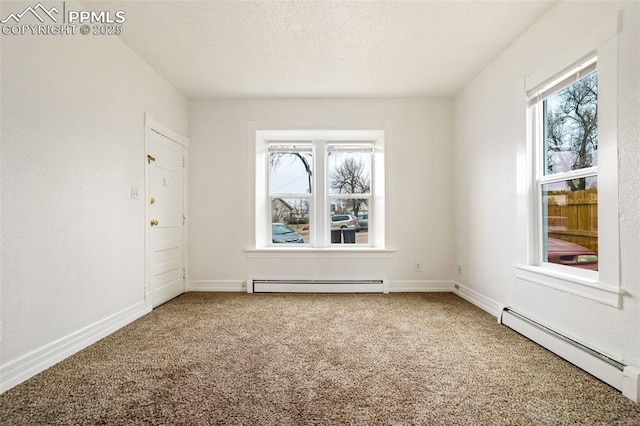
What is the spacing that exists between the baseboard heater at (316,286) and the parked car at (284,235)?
0.62m

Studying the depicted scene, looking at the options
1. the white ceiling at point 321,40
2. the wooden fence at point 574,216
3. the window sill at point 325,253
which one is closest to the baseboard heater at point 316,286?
the window sill at point 325,253

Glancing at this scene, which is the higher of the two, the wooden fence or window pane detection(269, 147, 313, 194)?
window pane detection(269, 147, 313, 194)

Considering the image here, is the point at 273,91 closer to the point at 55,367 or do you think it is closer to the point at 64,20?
the point at 64,20

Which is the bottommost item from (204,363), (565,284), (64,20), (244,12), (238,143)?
(204,363)

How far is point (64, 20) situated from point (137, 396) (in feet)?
8.20

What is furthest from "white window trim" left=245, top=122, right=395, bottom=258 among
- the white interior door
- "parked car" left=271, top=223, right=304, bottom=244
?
the white interior door

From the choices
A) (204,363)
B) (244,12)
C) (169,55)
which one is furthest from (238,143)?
(204,363)

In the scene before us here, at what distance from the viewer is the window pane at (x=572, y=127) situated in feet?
6.75

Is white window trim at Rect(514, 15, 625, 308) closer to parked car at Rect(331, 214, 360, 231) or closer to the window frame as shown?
the window frame

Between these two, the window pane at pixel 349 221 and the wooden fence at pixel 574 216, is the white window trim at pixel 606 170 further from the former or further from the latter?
the window pane at pixel 349 221

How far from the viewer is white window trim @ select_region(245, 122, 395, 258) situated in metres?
4.03

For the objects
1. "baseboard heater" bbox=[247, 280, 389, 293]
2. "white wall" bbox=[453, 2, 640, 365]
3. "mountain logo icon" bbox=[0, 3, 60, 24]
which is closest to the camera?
"white wall" bbox=[453, 2, 640, 365]

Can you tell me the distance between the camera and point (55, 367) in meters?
2.01

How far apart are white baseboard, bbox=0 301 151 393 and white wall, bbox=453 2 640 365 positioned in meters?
3.45
